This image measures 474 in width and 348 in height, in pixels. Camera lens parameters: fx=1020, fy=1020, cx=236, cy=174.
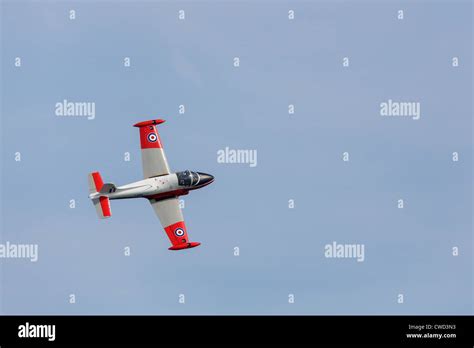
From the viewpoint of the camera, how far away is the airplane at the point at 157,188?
101 metres

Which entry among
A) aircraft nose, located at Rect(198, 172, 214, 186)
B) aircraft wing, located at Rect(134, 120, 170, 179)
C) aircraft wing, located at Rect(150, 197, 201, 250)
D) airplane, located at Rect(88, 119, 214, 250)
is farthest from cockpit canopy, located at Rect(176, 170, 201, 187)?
aircraft wing, located at Rect(150, 197, 201, 250)

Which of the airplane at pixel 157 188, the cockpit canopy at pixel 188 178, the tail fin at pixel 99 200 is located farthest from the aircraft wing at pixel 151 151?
the tail fin at pixel 99 200

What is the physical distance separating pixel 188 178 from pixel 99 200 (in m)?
9.94

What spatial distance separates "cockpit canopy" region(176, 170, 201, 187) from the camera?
10531 cm

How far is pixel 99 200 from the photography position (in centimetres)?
10106

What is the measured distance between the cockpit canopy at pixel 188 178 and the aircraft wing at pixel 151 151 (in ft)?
5.09

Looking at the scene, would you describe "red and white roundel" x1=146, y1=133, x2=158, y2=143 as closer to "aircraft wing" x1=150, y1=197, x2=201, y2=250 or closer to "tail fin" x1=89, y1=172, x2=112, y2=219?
"aircraft wing" x1=150, y1=197, x2=201, y2=250

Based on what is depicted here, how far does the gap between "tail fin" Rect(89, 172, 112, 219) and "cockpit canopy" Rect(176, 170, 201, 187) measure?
8.33 metres

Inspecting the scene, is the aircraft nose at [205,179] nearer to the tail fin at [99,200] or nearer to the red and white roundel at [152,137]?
the red and white roundel at [152,137]
